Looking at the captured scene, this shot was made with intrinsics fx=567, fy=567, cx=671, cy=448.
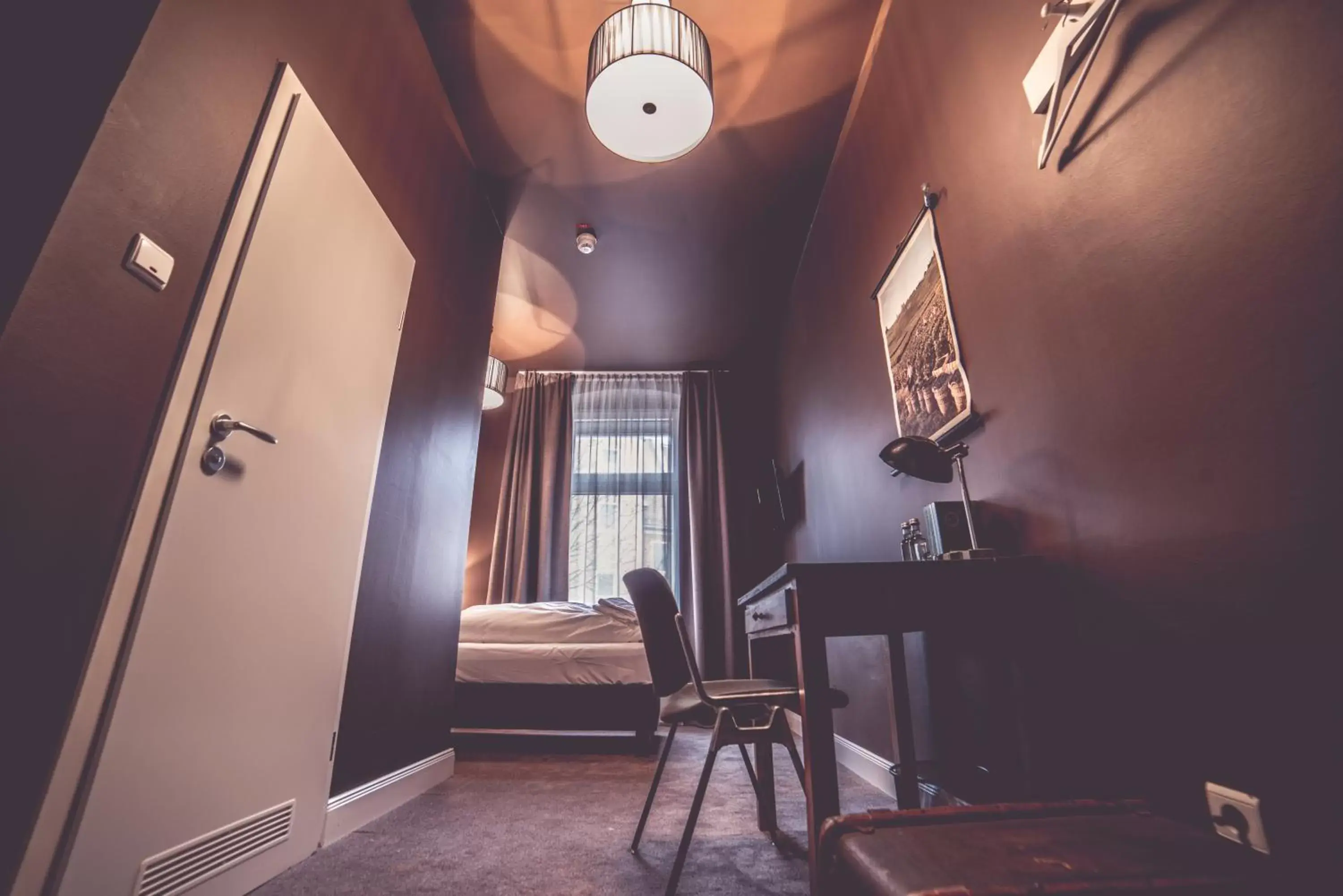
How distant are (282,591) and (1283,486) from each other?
6.73 feet

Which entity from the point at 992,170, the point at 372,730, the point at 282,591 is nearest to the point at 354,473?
the point at 282,591

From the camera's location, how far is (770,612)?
1.56 metres

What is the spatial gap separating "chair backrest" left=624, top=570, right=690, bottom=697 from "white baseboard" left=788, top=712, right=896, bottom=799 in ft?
1.74

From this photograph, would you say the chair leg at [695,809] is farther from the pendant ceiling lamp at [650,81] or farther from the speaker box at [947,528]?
the pendant ceiling lamp at [650,81]

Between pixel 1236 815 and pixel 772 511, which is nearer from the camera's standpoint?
pixel 1236 815

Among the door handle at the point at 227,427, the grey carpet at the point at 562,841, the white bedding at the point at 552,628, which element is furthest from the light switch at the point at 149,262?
the white bedding at the point at 552,628

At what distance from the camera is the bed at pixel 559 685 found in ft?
10.6

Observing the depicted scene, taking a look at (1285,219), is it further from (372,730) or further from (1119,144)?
(372,730)

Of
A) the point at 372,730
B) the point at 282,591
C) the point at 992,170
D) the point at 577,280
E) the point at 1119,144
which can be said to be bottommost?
the point at 372,730

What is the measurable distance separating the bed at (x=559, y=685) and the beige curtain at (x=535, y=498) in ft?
5.57

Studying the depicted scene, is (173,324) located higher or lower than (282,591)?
higher

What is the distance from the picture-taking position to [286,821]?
4.90 feet

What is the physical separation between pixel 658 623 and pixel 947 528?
2.92 ft

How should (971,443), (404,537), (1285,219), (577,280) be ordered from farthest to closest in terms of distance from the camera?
(577,280)
(404,537)
(971,443)
(1285,219)
